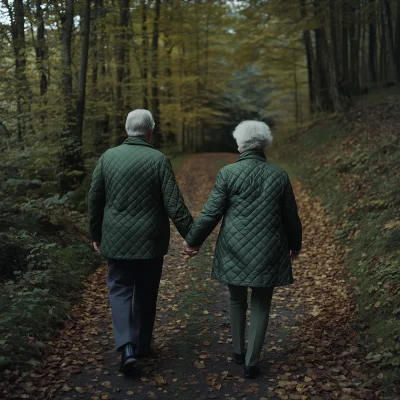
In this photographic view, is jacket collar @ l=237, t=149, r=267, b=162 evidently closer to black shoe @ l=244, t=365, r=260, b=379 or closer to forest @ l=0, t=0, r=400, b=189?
black shoe @ l=244, t=365, r=260, b=379

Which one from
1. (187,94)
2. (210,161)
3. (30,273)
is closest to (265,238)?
(30,273)

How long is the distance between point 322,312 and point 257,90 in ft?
108

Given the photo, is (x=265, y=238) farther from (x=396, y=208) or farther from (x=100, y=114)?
(x=100, y=114)

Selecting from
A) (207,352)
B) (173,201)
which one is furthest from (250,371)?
(173,201)

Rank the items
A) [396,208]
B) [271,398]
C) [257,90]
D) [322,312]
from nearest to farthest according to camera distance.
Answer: [271,398] → [322,312] → [396,208] → [257,90]

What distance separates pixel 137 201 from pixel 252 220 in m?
1.04

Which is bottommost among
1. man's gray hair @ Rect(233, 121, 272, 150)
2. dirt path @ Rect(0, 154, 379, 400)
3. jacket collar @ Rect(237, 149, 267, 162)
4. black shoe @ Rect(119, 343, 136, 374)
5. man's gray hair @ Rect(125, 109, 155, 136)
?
dirt path @ Rect(0, 154, 379, 400)

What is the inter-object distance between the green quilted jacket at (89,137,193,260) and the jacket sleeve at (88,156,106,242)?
0.04 ft

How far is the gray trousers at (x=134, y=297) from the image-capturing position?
417 cm

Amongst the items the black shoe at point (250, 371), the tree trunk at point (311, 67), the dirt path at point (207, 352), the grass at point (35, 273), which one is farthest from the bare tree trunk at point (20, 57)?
the tree trunk at point (311, 67)

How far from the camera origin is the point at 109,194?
14.0 ft

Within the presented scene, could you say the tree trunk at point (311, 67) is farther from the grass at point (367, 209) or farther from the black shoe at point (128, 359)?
the black shoe at point (128, 359)

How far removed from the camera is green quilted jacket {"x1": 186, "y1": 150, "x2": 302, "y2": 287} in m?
3.99

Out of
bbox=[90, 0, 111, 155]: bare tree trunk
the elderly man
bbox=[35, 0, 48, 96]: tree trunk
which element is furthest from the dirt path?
bbox=[90, 0, 111, 155]: bare tree trunk
